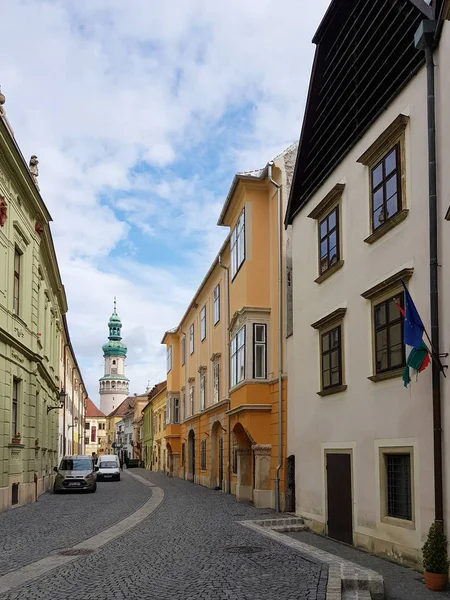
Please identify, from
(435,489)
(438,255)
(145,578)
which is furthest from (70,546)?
(438,255)

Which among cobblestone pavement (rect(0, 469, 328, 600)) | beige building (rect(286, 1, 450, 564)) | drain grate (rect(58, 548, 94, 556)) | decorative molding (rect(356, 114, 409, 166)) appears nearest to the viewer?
cobblestone pavement (rect(0, 469, 328, 600))

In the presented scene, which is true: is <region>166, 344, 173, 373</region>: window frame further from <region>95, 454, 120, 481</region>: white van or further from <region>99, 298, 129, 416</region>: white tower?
<region>99, 298, 129, 416</region>: white tower

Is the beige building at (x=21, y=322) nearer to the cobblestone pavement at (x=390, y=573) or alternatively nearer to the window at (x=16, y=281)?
the window at (x=16, y=281)

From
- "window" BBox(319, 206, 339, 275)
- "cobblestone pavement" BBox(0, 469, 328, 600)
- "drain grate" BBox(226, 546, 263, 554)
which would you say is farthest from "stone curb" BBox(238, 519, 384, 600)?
"window" BBox(319, 206, 339, 275)

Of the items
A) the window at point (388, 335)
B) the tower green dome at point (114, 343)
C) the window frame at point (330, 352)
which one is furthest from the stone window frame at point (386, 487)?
the tower green dome at point (114, 343)

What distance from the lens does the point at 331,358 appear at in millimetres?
15188

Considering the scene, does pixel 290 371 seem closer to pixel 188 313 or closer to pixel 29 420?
pixel 29 420

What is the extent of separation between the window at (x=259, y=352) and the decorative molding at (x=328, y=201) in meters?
6.45

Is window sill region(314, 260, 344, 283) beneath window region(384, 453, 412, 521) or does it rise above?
above

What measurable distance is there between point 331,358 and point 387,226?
3.99 metres

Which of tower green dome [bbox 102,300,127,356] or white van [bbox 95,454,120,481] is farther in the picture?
tower green dome [bbox 102,300,127,356]

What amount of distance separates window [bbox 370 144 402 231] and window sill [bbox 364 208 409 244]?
0.14 metres

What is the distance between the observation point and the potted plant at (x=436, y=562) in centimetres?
914

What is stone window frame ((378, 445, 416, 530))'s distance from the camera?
35.9 feet
